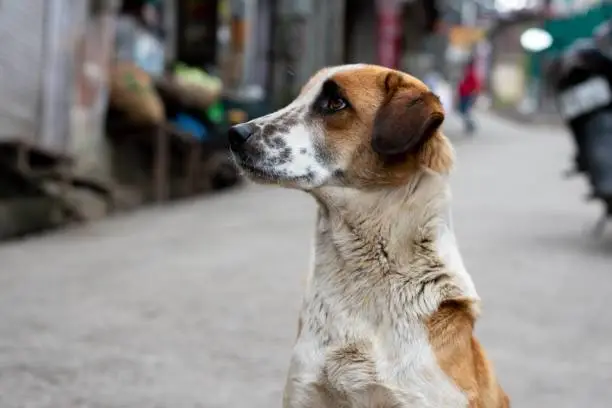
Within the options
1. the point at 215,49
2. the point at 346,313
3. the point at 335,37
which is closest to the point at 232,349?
the point at 346,313

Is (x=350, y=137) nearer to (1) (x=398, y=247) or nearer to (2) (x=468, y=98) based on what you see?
(1) (x=398, y=247)

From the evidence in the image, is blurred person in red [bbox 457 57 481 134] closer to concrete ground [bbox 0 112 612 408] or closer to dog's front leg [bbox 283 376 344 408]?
concrete ground [bbox 0 112 612 408]

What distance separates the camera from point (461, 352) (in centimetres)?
261

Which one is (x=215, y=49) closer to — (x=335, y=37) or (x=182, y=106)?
(x=182, y=106)

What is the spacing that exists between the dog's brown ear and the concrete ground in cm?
120

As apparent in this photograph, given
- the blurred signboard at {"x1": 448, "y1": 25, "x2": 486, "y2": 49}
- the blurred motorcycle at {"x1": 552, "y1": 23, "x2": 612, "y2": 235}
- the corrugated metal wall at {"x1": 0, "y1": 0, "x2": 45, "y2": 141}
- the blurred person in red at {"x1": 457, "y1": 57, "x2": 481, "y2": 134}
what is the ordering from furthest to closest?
the blurred signboard at {"x1": 448, "y1": 25, "x2": 486, "y2": 49}, the blurred person in red at {"x1": 457, "y1": 57, "x2": 481, "y2": 134}, the corrugated metal wall at {"x1": 0, "y1": 0, "x2": 45, "y2": 141}, the blurred motorcycle at {"x1": 552, "y1": 23, "x2": 612, "y2": 235}

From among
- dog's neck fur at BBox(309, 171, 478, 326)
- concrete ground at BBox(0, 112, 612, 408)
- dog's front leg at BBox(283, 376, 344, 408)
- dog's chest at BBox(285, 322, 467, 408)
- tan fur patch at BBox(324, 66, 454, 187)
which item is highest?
tan fur patch at BBox(324, 66, 454, 187)

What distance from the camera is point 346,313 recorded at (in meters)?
2.65

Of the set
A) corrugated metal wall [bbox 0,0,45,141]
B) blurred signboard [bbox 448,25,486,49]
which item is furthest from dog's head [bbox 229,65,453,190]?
blurred signboard [bbox 448,25,486,49]

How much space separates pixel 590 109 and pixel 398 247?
6515 millimetres

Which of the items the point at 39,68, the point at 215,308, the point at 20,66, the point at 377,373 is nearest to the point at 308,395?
Result: the point at 377,373

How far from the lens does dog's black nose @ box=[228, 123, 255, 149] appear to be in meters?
2.77

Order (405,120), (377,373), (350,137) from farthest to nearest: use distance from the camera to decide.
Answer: (350,137), (405,120), (377,373)

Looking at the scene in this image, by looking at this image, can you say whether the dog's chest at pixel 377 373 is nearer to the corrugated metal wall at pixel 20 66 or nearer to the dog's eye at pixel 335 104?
the dog's eye at pixel 335 104
